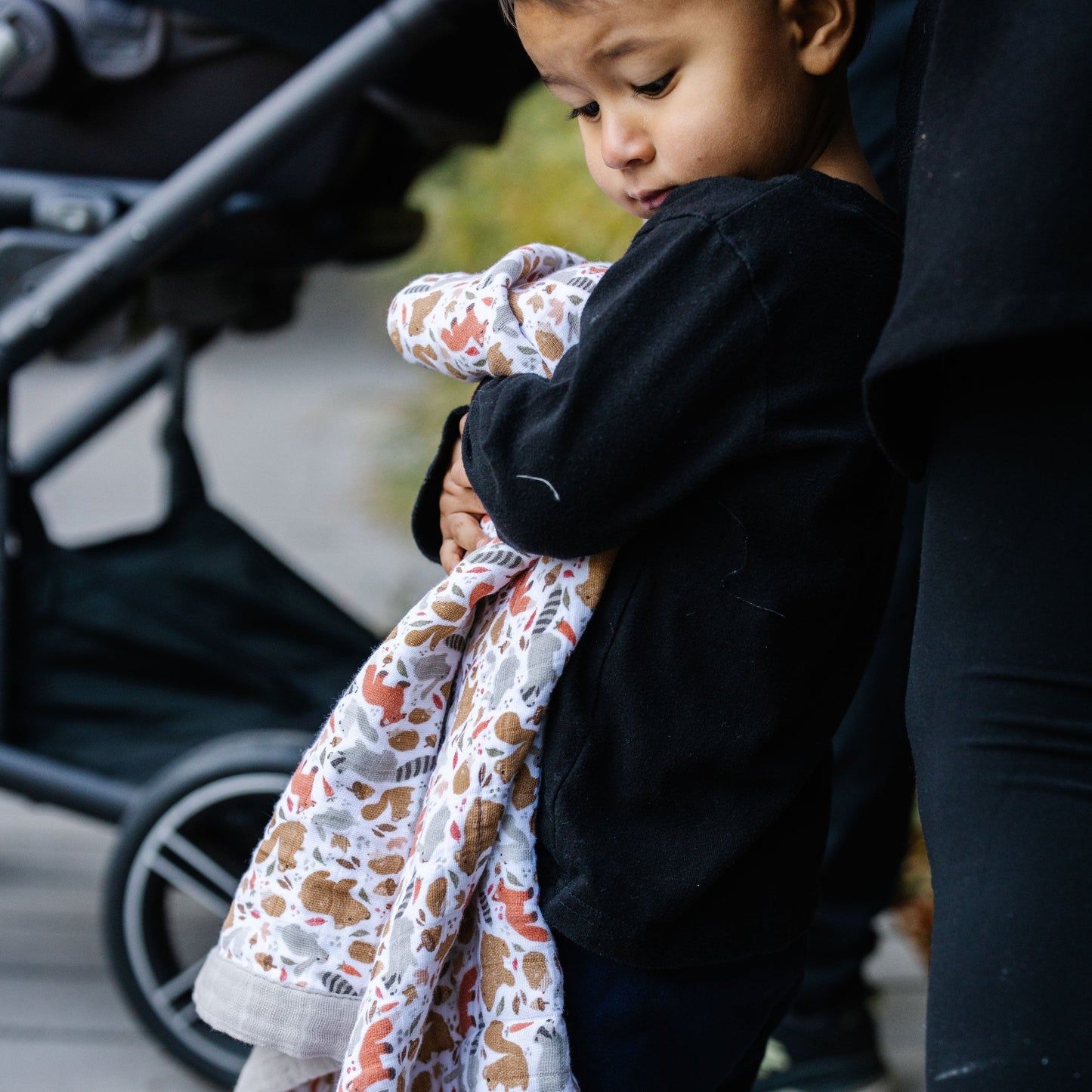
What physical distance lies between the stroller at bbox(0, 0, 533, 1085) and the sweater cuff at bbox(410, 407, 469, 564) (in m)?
0.67

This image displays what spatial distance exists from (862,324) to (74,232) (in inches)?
53.3

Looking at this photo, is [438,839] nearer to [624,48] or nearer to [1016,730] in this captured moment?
[1016,730]

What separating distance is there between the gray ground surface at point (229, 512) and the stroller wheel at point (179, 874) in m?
0.09

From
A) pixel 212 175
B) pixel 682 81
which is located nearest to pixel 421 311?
pixel 682 81

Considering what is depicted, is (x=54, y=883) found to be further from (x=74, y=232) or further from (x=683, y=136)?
(x=683, y=136)

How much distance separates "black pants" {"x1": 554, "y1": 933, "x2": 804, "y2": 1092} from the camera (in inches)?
41.2

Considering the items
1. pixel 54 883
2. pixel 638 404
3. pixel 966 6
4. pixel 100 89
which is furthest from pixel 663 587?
pixel 54 883

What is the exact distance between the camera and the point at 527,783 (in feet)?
3.42

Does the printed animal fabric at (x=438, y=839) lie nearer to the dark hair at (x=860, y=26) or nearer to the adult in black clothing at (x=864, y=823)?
the dark hair at (x=860, y=26)

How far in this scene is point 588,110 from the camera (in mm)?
1060

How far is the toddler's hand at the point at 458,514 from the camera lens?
111 centimetres

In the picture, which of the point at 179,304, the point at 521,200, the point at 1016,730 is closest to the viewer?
the point at 1016,730

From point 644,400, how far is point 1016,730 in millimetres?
312

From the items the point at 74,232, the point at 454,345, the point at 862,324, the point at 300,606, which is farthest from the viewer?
the point at 300,606
